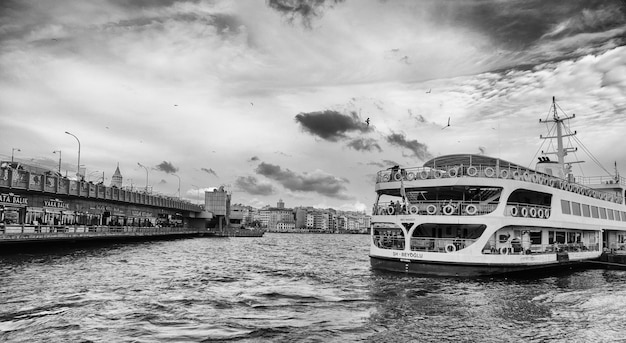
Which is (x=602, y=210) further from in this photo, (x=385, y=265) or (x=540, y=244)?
(x=385, y=265)

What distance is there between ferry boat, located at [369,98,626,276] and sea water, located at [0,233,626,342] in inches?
51.1

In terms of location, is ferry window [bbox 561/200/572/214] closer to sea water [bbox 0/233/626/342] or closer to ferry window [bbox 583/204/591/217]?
ferry window [bbox 583/204/591/217]

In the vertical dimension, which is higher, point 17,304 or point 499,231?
point 499,231

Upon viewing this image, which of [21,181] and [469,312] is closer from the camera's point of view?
[469,312]

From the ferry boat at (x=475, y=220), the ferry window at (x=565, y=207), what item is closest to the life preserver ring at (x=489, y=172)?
the ferry boat at (x=475, y=220)

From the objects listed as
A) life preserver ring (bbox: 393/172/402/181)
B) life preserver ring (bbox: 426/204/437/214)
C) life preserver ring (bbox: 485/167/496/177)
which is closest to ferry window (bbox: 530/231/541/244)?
life preserver ring (bbox: 485/167/496/177)

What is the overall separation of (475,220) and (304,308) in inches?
543

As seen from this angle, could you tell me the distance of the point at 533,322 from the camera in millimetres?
18719

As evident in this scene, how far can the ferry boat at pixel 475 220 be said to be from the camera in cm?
2906


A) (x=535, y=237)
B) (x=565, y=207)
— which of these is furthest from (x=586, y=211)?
(x=535, y=237)

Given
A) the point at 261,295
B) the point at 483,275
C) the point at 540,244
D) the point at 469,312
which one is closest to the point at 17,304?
the point at 261,295

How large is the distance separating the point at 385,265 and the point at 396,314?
12.0 m

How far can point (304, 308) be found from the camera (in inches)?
822

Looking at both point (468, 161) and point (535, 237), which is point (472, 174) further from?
point (535, 237)
